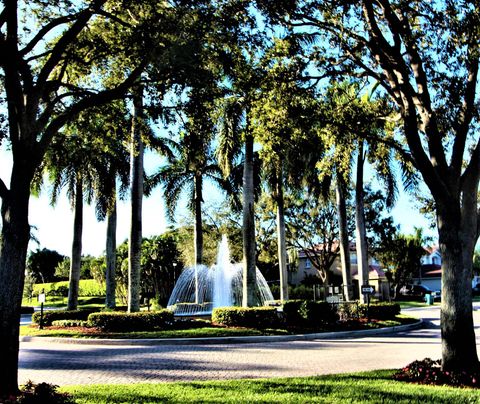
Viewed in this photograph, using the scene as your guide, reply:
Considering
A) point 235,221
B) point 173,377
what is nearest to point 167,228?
point 235,221

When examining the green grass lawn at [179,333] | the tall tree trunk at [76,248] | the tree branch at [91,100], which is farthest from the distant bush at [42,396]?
the tall tree trunk at [76,248]

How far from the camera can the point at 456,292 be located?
9.51 meters

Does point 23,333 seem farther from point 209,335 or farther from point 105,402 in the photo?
point 105,402

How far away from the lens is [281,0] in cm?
996

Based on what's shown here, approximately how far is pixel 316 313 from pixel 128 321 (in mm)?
7387

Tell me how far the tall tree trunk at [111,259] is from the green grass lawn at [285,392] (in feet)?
56.1

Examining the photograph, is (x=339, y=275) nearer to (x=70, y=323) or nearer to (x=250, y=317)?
(x=250, y=317)

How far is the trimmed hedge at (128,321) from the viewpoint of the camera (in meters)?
18.9

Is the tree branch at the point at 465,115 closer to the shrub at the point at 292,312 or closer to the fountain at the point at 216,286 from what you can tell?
the shrub at the point at 292,312

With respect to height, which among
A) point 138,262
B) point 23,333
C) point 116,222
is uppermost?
point 116,222

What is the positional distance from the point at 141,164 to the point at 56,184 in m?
7.42

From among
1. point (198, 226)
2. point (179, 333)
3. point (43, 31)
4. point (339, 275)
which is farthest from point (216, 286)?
point (339, 275)

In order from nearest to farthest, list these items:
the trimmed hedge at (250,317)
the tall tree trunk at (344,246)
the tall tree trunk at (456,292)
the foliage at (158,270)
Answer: the tall tree trunk at (456,292)
the trimmed hedge at (250,317)
the tall tree trunk at (344,246)
the foliage at (158,270)

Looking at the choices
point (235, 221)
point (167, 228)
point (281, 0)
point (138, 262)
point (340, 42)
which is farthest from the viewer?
point (167, 228)
